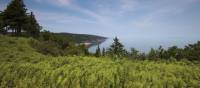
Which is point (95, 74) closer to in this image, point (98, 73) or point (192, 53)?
point (98, 73)

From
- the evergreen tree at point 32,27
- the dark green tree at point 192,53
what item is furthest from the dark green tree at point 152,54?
the evergreen tree at point 32,27

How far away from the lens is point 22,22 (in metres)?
33.3

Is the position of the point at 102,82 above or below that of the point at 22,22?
below

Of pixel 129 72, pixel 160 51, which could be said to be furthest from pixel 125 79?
pixel 160 51

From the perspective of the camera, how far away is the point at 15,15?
1267 inches

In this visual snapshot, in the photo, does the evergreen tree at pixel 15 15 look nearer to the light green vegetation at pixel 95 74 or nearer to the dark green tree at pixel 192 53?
the light green vegetation at pixel 95 74

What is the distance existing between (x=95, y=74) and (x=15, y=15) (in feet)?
92.1

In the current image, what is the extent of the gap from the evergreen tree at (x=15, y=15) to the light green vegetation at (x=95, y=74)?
80.3ft

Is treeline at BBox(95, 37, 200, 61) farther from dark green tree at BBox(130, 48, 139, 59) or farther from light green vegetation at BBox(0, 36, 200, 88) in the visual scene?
light green vegetation at BBox(0, 36, 200, 88)

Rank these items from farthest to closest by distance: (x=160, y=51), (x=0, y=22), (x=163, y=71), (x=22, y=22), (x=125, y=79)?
(x=22, y=22) < (x=0, y=22) < (x=160, y=51) < (x=163, y=71) < (x=125, y=79)

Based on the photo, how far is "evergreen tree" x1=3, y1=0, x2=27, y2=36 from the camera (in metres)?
32.1

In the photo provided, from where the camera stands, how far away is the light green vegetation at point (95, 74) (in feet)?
22.9

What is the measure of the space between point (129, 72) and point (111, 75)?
26.6 inches

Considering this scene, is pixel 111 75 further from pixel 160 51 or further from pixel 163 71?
pixel 160 51
